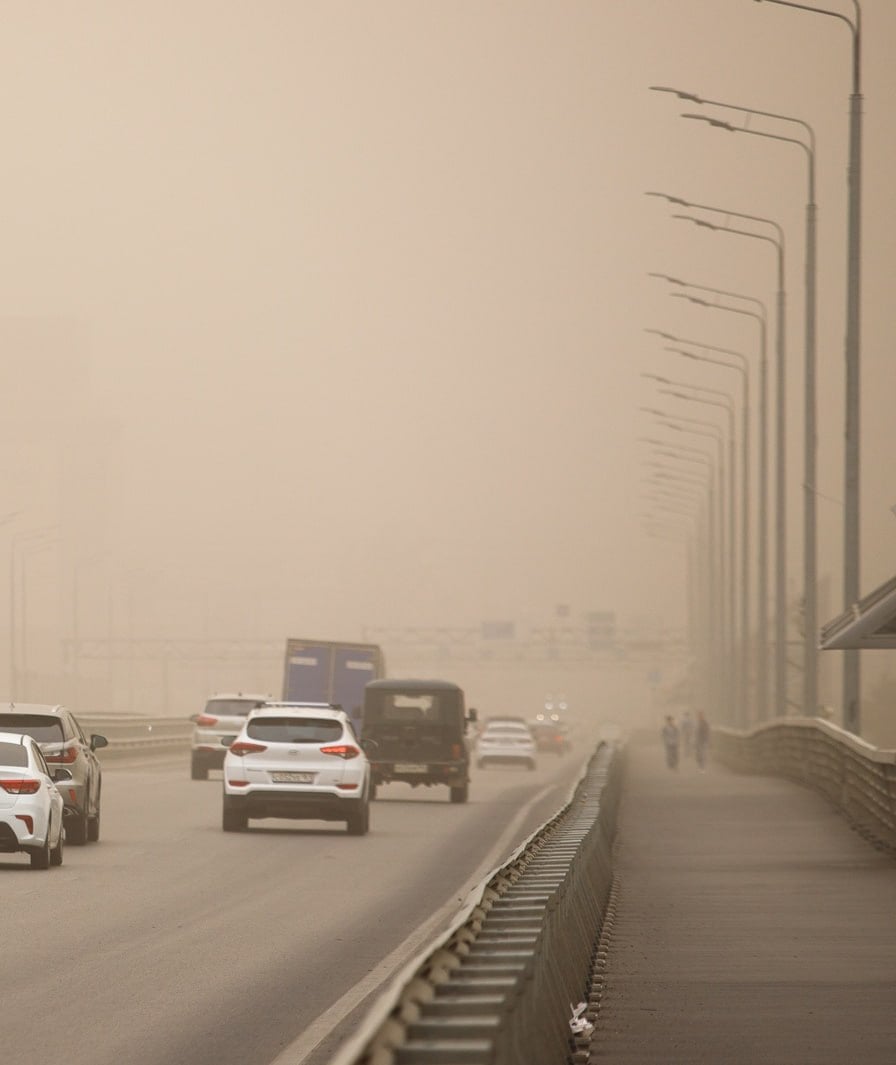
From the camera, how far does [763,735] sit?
60.2 metres

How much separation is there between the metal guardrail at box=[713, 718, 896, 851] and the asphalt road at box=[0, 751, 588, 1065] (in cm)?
439

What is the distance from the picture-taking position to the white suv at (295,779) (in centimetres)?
3278

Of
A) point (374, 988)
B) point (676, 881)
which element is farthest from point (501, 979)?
point (676, 881)

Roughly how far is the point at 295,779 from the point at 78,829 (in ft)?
13.2

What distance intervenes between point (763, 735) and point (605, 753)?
50.5 feet

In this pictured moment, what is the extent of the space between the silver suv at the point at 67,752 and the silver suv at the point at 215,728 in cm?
2099

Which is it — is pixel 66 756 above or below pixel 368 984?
above

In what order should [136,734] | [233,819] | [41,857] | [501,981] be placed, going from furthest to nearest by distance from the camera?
[136,734]
[233,819]
[41,857]
[501,981]

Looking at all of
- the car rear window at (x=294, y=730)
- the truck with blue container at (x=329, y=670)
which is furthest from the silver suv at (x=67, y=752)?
the truck with blue container at (x=329, y=670)

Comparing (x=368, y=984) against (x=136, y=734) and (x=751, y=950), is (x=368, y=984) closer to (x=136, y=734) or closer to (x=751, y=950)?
(x=751, y=950)

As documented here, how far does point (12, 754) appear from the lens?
25.8m

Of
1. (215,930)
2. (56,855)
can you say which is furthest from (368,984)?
(56,855)

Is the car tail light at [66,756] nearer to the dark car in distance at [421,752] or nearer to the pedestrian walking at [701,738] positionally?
the dark car in distance at [421,752]

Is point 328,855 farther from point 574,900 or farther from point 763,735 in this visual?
point 763,735
